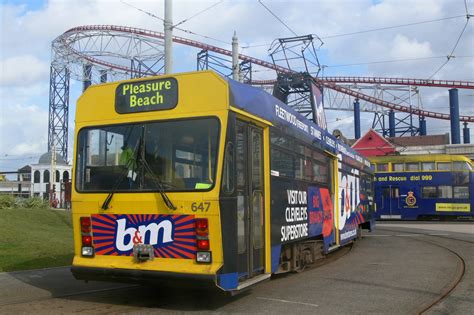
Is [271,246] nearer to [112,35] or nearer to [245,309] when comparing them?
[245,309]

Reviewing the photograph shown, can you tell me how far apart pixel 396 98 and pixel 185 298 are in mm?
71403

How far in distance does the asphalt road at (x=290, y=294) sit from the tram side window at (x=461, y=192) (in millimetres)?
22026

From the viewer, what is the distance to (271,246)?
7.73 m

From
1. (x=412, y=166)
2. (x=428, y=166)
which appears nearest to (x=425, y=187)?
(x=428, y=166)

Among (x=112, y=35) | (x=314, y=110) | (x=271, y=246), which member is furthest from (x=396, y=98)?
(x=271, y=246)

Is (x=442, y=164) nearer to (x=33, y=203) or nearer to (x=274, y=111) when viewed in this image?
(x=33, y=203)

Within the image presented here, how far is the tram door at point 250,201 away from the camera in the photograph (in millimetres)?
6863

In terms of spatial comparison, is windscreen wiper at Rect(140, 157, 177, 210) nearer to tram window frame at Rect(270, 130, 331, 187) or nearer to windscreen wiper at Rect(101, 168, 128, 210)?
windscreen wiper at Rect(101, 168, 128, 210)

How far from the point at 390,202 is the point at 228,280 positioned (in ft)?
96.9

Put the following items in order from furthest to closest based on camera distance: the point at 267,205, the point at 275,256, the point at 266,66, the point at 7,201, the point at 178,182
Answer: the point at 266,66
the point at 7,201
the point at 275,256
the point at 267,205
the point at 178,182

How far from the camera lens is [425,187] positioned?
3266cm

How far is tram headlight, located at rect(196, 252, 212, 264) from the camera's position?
6.37m

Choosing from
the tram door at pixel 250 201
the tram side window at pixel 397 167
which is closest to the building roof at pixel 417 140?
the tram side window at pixel 397 167

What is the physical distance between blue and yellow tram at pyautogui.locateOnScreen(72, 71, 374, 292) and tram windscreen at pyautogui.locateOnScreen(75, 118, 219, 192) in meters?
0.01
